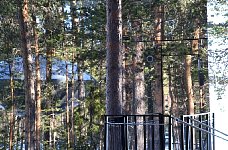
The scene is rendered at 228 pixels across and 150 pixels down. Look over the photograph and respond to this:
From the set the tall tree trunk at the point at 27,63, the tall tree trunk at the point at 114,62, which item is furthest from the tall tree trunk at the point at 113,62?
the tall tree trunk at the point at 27,63

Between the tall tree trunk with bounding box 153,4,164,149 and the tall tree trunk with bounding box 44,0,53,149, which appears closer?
the tall tree trunk with bounding box 153,4,164,149

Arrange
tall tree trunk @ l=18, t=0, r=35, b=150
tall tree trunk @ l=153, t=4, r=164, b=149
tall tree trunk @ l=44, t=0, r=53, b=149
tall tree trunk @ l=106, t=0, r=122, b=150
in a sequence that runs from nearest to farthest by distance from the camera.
A: tall tree trunk @ l=106, t=0, r=122, b=150 → tall tree trunk @ l=18, t=0, r=35, b=150 → tall tree trunk @ l=153, t=4, r=164, b=149 → tall tree trunk @ l=44, t=0, r=53, b=149

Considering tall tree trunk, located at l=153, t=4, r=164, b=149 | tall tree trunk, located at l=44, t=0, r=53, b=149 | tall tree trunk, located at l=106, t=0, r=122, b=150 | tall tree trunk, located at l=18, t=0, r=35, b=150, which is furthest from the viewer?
tall tree trunk, located at l=44, t=0, r=53, b=149

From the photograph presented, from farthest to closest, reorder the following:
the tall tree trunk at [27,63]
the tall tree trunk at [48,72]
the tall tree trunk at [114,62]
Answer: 1. the tall tree trunk at [48,72]
2. the tall tree trunk at [27,63]
3. the tall tree trunk at [114,62]

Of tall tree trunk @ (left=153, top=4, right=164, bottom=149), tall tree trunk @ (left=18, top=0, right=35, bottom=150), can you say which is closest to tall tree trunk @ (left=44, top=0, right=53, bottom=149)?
tall tree trunk @ (left=18, top=0, right=35, bottom=150)

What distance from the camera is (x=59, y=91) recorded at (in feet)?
71.6

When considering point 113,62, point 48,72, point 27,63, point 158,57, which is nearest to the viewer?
point 113,62

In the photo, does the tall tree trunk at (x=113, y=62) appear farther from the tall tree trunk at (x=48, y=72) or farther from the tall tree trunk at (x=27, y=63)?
the tall tree trunk at (x=48, y=72)

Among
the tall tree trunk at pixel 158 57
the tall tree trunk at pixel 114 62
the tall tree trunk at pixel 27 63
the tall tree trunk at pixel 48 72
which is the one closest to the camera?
the tall tree trunk at pixel 114 62

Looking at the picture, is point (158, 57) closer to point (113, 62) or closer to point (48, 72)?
point (48, 72)

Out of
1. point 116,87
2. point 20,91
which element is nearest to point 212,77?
point 116,87

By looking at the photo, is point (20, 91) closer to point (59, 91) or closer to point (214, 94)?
point (59, 91)

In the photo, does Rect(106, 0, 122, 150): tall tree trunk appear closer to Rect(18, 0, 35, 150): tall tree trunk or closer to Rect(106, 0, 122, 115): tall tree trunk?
Rect(106, 0, 122, 115): tall tree trunk

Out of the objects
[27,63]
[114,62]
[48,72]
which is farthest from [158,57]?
[114,62]
